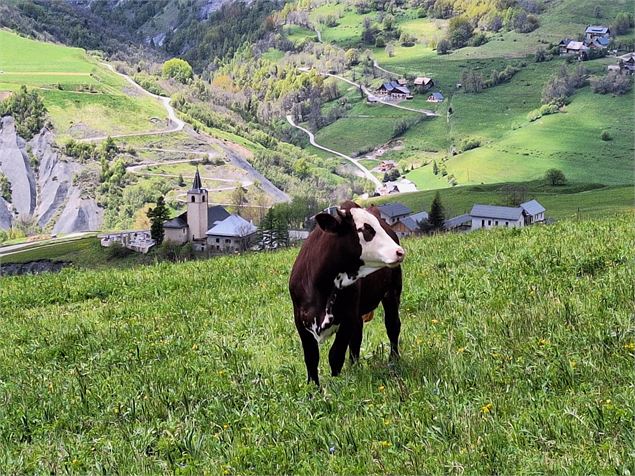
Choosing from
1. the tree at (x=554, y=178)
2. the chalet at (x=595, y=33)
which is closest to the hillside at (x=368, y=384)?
the tree at (x=554, y=178)

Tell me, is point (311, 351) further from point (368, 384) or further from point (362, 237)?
point (362, 237)

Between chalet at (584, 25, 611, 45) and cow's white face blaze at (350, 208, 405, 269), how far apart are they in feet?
623

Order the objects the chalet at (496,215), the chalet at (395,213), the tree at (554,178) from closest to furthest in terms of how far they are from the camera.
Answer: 1. the chalet at (496,215)
2. the chalet at (395,213)
3. the tree at (554,178)

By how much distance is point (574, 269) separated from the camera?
11836mm

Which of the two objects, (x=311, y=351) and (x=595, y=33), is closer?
(x=311, y=351)

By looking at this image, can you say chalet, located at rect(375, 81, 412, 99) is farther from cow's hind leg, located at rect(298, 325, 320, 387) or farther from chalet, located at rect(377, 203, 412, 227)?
cow's hind leg, located at rect(298, 325, 320, 387)

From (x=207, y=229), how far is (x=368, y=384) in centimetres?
9575

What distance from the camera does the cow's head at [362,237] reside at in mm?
7176

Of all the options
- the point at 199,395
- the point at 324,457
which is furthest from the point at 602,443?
the point at 199,395

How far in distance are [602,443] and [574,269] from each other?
7241 millimetres

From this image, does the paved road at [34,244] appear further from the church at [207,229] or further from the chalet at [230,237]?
the chalet at [230,237]

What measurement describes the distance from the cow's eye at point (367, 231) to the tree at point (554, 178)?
335 feet

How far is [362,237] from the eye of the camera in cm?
729

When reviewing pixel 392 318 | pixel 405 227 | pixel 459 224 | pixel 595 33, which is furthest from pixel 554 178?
pixel 392 318
